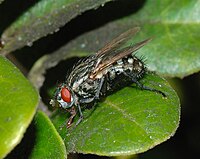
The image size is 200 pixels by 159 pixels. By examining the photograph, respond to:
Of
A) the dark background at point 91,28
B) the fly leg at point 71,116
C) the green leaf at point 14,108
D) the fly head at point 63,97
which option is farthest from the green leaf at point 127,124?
the green leaf at point 14,108

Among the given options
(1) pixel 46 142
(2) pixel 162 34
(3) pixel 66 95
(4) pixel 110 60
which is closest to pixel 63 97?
(3) pixel 66 95

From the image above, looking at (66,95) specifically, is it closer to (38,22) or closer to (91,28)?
(38,22)

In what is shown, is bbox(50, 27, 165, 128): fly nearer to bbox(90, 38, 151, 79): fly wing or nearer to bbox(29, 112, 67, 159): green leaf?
bbox(90, 38, 151, 79): fly wing

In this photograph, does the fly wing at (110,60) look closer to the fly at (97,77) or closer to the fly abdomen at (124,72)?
the fly at (97,77)

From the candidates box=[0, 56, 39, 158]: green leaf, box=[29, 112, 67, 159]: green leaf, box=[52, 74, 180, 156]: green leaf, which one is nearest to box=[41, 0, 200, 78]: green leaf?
box=[52, 74, 180, 156]: green leaf

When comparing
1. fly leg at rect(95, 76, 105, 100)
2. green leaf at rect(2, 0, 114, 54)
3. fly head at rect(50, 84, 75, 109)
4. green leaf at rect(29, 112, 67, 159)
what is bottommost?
fly leg at rect(95, 76, 105, 100)

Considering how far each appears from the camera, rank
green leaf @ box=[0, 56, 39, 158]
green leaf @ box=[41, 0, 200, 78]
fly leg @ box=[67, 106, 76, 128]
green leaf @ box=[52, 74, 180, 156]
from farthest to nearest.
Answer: green leaf @ box=[41, 0, 200, 78], fly leg @ box=[67, 106, 76, 128], green leaf @ box=[52, 74, 180, 156], green leaf @ box=[0, 56, 39, 158]

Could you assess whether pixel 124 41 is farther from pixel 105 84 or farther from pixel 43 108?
pixel 43 108

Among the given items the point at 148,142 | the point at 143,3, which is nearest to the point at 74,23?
the point at 143,3
